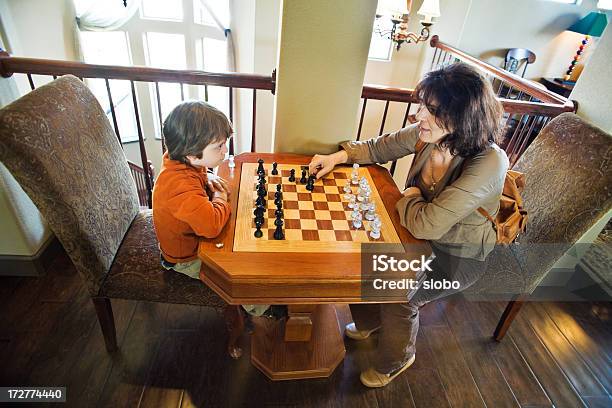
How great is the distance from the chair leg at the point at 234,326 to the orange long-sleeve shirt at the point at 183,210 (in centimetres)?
30

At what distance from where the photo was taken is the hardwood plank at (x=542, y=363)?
1582 mm

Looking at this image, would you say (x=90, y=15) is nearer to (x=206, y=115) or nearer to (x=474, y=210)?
(x=206, y=115)

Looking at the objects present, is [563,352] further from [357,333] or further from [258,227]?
[258,227]

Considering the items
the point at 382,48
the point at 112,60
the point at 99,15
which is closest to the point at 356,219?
the point at 382,48

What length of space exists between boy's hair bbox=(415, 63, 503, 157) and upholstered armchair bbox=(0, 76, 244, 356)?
1043 millimetres

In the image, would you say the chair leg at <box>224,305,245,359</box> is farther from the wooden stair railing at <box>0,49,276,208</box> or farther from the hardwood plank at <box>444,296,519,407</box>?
the hardwood plank at <box>444,296,519,407</box>

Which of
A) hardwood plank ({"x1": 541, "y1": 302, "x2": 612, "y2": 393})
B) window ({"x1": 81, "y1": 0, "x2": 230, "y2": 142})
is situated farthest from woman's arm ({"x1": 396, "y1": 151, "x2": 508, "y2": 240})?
window ({"x1": 81, "y1": 0, "x2": 230, "y2": 142})

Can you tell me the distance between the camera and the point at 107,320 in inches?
56.5

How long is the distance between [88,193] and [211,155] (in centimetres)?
46

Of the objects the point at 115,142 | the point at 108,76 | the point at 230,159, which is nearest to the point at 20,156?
the point at 115,142

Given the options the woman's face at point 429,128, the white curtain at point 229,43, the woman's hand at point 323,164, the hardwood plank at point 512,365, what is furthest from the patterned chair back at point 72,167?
the white curtain at point 229,43

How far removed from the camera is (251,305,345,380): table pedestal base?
1.49 metres

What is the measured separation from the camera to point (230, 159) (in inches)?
56.2

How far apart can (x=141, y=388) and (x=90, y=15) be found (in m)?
4.51
